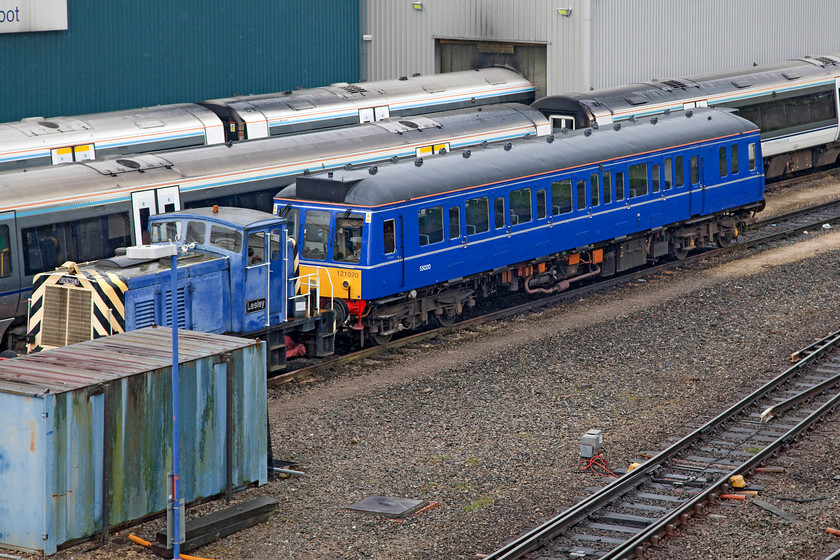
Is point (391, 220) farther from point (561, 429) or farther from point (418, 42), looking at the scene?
point (418, 42)

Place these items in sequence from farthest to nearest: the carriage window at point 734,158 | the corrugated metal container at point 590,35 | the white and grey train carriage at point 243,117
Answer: the corrugated metal container at point 590,35 → the carriage window at point 734,158 → the white and grey train carriage at point 243,117

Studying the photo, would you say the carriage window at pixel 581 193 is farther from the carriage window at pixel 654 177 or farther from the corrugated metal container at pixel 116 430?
the corrugated metal container at pixel 116 430

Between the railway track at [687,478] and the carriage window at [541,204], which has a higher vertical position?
the carriage window at [541,204]

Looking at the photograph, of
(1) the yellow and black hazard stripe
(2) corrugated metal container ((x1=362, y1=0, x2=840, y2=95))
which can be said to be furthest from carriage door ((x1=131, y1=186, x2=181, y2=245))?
(2) corrugated metal container ((x1=362, y1=0, x2=840, y2=95))

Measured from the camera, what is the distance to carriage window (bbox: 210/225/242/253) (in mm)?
19812

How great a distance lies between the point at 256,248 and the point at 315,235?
7.31ft

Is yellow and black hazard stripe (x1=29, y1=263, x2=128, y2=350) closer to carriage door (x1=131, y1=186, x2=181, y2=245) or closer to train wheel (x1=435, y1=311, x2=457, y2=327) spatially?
carriage door (x1=131, y1=186, x2=181, y2=245)

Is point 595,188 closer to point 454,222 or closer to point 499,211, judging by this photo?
point 499,211

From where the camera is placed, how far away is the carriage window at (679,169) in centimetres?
2872

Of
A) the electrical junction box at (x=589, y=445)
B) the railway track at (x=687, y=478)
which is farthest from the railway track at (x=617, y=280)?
the railway track at (x=687, y=478)

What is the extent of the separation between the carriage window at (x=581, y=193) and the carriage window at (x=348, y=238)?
6.39 metres

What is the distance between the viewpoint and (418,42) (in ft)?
135

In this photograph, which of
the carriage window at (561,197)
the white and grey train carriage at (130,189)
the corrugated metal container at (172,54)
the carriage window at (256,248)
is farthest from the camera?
the corrugated metal container at (172,54)

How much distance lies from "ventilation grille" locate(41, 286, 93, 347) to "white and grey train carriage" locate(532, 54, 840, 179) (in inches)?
709
